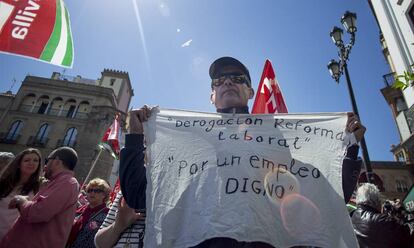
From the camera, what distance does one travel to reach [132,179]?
1.55 metres

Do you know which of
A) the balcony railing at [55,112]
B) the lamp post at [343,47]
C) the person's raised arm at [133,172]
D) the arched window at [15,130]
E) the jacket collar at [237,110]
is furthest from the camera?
the balcony railing at [55,112]

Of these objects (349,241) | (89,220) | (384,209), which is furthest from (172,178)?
(384,209)

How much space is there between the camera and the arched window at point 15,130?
96.0 ft

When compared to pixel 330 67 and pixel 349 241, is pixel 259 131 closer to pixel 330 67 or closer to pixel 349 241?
pixel 349 241

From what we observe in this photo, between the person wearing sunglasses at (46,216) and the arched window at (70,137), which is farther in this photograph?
the arched window at (70,137)

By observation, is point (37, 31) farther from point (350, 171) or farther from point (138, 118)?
point (350, 171)

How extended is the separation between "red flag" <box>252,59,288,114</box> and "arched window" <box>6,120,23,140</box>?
34.4 m

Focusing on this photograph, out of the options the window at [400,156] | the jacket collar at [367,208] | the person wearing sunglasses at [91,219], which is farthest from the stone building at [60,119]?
the window at [400,156]

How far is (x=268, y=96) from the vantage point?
4.05m

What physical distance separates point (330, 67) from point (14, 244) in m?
7.53

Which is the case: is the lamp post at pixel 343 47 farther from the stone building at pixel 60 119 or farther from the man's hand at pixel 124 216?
the stone building at pixel 60 119

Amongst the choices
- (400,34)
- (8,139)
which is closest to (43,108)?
Result: (8,139)

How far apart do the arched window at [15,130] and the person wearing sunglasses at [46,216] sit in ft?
111

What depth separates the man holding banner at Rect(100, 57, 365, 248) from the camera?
50.5 inches
